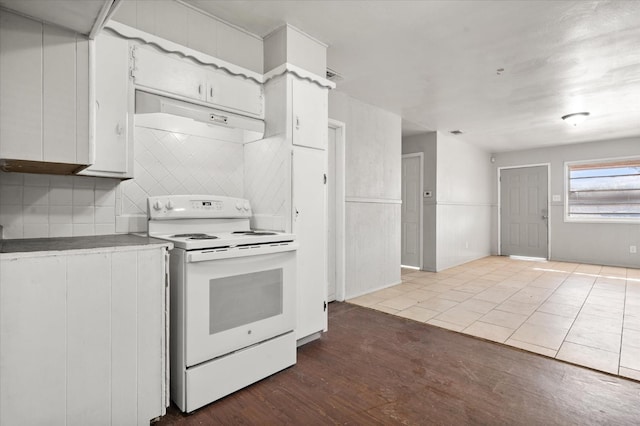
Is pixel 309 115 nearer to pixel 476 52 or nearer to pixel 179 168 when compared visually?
pixel 179 168

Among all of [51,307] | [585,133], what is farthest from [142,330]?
[585,133]

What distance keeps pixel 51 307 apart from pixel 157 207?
881mm

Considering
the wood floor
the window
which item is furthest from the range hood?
the window

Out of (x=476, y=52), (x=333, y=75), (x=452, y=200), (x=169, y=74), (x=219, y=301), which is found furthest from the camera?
(x=452, y=200)

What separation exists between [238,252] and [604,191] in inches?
306

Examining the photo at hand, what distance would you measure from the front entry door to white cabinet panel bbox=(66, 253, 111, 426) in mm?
8192

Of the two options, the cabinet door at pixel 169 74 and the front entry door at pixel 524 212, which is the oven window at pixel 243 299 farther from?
the front entry door at pixel 524 212

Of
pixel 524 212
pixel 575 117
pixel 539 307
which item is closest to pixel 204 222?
pixel 539 307

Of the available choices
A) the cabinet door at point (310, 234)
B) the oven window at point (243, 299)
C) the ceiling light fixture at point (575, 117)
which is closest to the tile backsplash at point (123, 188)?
the cabinet door at point (310, 234)

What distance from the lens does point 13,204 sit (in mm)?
1769

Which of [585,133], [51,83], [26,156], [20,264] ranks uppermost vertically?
[585,133]

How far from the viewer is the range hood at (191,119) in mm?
2014

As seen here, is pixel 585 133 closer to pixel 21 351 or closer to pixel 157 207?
pixel 157 207

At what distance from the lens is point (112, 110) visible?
1.87 metres
